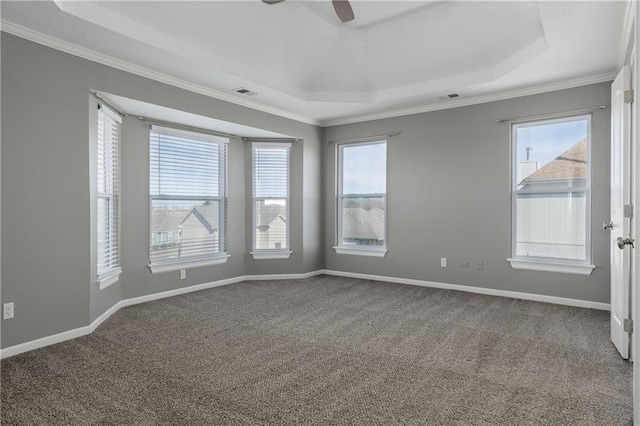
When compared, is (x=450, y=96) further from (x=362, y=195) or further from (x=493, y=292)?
(x=493, y=292)

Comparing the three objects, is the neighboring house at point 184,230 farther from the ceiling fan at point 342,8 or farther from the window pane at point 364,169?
the ceiling fan at point 342,8

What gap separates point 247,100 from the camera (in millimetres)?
5020

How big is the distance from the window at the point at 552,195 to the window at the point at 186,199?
13.3ft

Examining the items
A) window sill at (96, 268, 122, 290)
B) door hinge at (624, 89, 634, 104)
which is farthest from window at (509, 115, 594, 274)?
window sill at (96, 268, 122, 290)

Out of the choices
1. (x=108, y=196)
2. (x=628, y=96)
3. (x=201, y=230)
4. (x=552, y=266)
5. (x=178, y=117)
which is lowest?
(x=552, y=266)

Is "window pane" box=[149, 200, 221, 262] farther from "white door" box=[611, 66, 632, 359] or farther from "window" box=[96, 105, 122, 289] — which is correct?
"white door" box=[611, 66, 632, 359]

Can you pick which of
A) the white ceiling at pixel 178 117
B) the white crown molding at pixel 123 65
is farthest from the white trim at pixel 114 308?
the white crown molding at pixel 123 65

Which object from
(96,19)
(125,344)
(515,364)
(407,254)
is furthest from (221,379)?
(407,254)

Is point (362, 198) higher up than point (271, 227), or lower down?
higher up

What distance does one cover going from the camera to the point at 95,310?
11.8 ft

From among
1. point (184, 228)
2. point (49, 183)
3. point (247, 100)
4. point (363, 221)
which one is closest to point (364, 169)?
point (363, 221)

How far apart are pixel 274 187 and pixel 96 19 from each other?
3362 mm

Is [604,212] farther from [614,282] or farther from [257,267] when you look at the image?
[257,267]

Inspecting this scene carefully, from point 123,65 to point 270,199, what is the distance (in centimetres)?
280
